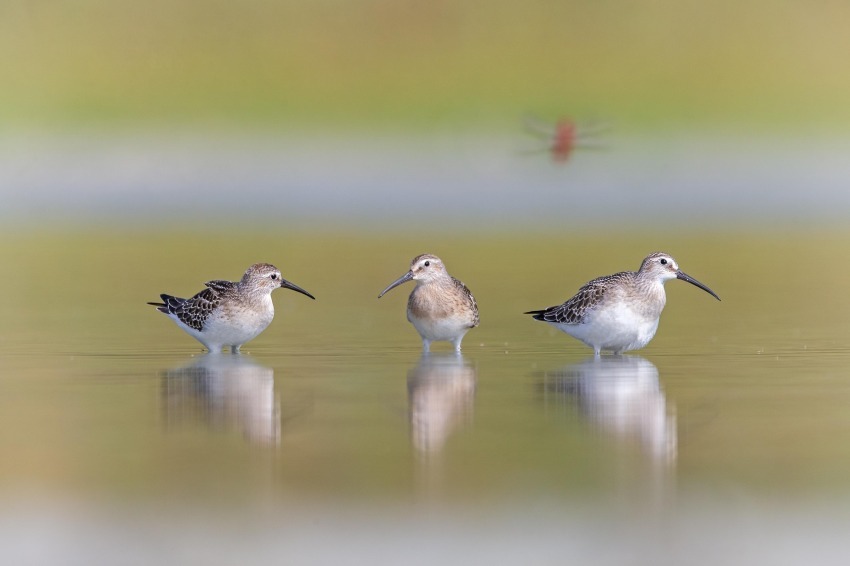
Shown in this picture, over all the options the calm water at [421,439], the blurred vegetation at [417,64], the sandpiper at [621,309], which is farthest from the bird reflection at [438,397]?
the blurred vegetation at [417,64]

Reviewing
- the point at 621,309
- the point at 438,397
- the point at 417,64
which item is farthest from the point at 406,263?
the point at 417,64

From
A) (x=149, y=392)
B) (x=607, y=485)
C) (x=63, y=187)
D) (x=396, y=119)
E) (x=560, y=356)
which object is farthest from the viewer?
(x=396, y=119)

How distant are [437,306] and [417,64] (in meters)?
47.4

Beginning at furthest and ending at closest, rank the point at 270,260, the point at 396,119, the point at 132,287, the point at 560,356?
the point at 396,119 < the point at 270,260 < the point at 132,287 < the point at 560,356

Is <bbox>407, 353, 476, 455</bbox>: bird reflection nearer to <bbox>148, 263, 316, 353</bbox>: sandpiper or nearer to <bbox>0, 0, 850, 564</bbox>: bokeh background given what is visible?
<bbox>0, 0, 850, 564</bbox>: bokeh background

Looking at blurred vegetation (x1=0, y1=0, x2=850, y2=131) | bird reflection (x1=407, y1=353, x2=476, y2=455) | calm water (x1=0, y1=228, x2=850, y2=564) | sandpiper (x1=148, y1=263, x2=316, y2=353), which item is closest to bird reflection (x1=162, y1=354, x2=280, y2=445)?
calm water (x1=0, y1=228, x2=850, y2=564)

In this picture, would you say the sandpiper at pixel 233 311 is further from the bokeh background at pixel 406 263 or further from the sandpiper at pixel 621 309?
the sandpiper at pixel 621 309

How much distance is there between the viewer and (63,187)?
159ft

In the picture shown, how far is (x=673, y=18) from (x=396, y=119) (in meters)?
13.6

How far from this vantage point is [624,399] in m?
14.3

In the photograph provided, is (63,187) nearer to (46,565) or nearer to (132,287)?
(132,287)

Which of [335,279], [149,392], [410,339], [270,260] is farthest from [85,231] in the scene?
[149,392]

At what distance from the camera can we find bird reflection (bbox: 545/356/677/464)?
12571mm

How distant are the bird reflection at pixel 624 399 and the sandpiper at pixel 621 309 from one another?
0.69 feet
